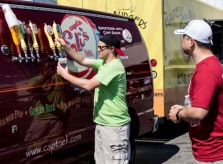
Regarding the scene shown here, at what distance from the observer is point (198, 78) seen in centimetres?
311

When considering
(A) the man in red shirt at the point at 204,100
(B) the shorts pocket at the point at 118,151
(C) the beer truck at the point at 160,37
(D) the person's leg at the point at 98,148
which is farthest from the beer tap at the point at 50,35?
(C) the beer truck at the point at 160,37

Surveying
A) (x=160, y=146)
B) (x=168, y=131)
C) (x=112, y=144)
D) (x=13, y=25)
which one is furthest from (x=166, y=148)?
(x=13, y=25)

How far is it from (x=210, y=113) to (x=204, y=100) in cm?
21

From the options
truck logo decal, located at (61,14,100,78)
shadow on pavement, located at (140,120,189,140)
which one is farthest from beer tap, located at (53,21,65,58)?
shadow on pavement, located at (140,120,189,140)

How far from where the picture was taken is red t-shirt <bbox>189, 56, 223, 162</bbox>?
3084 millimetres

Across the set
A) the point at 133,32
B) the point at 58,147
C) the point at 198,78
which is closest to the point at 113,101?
the point at 58,147

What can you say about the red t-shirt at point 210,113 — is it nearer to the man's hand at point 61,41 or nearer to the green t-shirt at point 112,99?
the green t-shirt at point 112,99

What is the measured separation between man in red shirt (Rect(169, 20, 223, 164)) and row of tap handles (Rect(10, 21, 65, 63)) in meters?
1.84

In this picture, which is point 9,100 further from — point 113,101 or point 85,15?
point 85,15

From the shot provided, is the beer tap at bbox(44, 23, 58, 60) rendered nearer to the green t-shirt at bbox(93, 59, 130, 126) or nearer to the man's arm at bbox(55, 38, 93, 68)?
the man's arm at bbox(55, 38, 93, 68)

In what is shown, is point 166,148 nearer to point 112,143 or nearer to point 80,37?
point 80,37

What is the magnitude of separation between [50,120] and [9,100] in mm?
694

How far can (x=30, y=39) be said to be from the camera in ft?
15.2

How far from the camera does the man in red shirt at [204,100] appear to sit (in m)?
3.07
